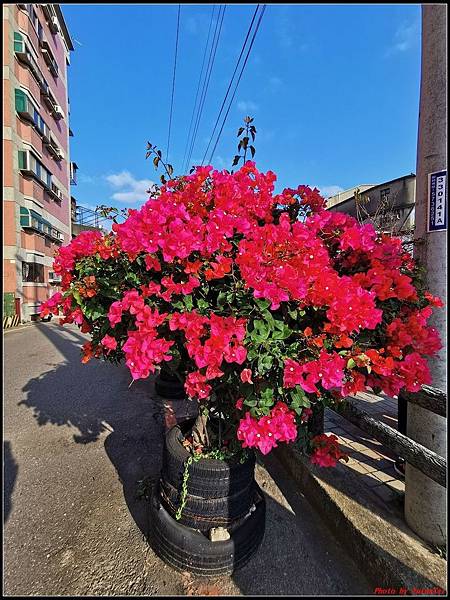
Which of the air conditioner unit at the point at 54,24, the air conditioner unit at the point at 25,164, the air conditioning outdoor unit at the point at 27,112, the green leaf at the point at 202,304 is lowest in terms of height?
the green leaf at the point at 202,304

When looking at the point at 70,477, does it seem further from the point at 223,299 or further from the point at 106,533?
the point at 223,299

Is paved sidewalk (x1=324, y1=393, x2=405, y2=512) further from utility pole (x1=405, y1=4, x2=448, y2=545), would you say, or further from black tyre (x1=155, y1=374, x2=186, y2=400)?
black tyre (x1=155, y1=374, x2=186, y2=400)

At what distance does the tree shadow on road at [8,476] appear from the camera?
6.80ft

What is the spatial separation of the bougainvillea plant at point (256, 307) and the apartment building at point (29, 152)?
11630 mm

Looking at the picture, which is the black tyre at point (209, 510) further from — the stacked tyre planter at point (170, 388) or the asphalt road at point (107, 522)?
the stacked tyre planter at point (170, 388)

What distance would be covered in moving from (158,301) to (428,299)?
126 cm

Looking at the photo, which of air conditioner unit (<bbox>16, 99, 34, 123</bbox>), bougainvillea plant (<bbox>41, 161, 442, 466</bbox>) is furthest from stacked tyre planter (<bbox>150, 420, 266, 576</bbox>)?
air conditioner unit (<bbox>16, 99, 34, 123</bbox>)

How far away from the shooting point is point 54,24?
17578 millimetres

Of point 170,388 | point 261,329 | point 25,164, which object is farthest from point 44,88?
point 261,329

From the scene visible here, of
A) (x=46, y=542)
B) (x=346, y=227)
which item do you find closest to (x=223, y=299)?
(x=346, y=227)

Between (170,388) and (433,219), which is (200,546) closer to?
(433,219)

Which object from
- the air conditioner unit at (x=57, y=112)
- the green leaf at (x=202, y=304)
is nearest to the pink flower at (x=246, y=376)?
the green leaf at (x=202, y=304)

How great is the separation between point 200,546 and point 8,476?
1.78m

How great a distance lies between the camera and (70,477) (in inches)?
93.7
